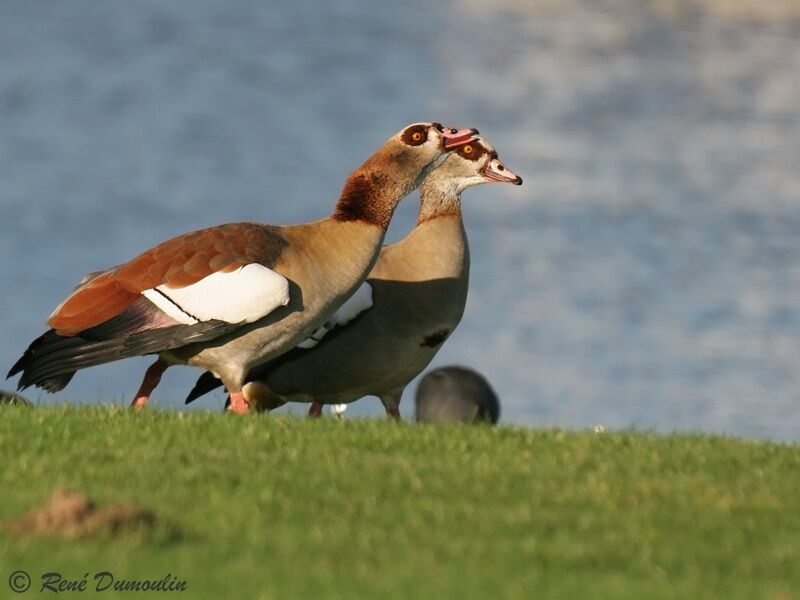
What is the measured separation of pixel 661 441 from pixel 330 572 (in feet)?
13.4

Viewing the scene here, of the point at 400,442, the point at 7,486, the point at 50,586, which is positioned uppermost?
the point at 400,442

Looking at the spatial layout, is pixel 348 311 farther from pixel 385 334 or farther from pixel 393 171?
pixel 393 171

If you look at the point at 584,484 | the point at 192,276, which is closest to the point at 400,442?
the point at 584,484

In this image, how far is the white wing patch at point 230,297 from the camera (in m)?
10.4

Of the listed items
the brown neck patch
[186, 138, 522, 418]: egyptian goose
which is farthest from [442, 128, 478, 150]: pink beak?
[186, 138, 522, 418]: egyptian goose

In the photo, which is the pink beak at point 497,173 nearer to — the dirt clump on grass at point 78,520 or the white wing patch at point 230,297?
the white wing patch at point 230,297

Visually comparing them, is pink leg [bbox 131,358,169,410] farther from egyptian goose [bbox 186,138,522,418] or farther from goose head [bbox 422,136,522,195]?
goose head [bbox 422,136,522,195]

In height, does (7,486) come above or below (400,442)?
below

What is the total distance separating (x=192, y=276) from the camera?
1083cm

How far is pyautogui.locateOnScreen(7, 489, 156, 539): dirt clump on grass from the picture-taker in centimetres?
669

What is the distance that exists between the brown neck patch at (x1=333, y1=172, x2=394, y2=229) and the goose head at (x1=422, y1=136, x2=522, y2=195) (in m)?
2.03

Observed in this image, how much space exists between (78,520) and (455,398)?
6.64m

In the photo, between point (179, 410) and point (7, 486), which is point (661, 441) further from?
point (7, 486)

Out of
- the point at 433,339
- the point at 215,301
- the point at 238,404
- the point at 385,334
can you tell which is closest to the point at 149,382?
the point at 238,404
